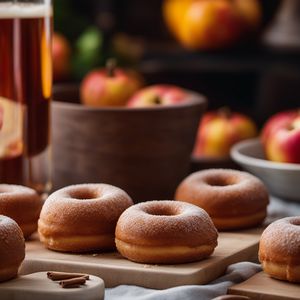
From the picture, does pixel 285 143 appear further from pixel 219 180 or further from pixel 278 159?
pixel 219 180

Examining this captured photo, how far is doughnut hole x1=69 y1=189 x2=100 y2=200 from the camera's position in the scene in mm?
1173

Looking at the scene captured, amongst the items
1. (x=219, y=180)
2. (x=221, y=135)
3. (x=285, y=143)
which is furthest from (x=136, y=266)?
(x=221, y=135)

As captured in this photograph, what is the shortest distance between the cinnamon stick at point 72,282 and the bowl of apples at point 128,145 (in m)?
0.50

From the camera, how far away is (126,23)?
10.8 ft

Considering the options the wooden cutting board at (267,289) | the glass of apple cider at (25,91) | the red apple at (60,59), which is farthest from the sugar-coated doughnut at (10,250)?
the red apple at (60,59)

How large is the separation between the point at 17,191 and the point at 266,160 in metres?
0.59

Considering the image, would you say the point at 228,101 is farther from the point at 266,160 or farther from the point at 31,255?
the point at 31,255

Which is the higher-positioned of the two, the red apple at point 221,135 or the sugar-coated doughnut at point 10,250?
the sugar-coated doughnut at point 10,250

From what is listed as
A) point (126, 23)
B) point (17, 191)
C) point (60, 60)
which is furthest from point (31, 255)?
point (126, 23)

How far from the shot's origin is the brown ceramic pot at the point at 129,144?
1435 mm

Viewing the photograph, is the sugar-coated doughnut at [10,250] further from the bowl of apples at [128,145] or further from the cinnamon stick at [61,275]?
the bowl of apples at [128,145]

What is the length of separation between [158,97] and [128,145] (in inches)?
6.4

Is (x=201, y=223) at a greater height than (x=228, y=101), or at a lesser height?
greater

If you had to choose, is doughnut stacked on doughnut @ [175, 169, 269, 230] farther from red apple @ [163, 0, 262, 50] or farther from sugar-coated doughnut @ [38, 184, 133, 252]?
red apple @ [163, 0, 262, 50]
